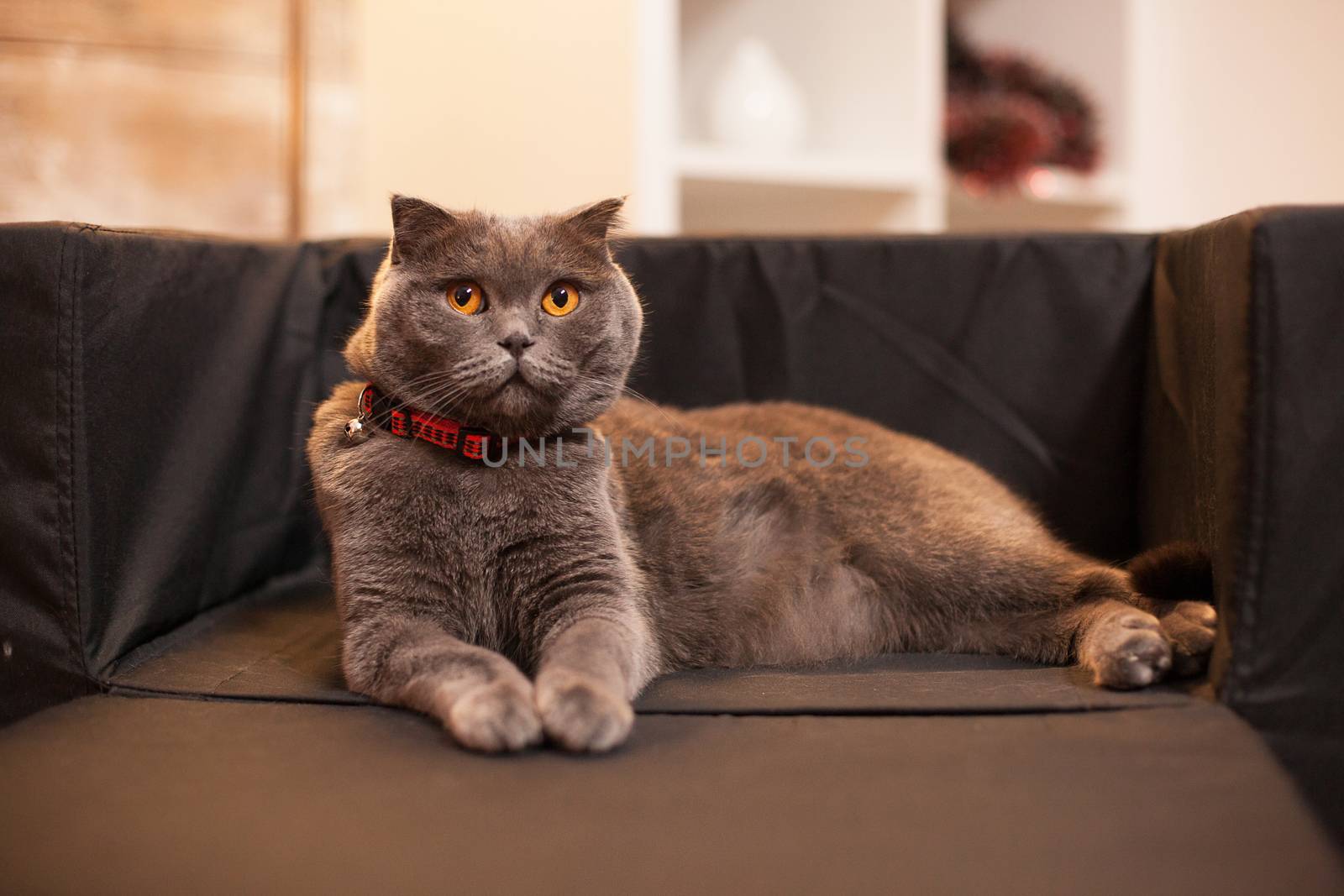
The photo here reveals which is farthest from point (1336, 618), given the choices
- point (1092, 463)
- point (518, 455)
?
point (518, 455)

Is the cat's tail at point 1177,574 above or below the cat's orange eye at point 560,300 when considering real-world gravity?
below

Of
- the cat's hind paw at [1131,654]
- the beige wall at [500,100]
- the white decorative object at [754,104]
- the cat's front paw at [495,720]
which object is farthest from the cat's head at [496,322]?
the white decorative object at [754,104]

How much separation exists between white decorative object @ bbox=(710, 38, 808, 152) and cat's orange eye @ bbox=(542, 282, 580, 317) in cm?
142

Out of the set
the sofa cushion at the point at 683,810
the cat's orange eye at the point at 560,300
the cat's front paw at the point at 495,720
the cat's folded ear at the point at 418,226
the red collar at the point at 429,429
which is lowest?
the sofa cushion at the point at 683,810

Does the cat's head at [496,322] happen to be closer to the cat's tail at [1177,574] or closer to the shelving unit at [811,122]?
the cat's tail at [1177,574]

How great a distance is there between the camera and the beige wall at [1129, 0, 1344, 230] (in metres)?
2.97

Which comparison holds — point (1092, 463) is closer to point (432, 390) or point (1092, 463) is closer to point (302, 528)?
point (432, 390)

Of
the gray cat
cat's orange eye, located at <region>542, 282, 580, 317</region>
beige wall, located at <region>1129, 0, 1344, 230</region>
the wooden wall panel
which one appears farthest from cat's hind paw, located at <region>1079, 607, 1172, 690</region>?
beige wall, located at <region>1129, 0, 1344, 230</region>

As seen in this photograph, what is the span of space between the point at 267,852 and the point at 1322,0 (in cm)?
349

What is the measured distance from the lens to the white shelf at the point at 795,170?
2.29 metres

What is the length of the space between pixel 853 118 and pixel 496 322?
1750 millimetres

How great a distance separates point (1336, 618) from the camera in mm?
Answer: 1048

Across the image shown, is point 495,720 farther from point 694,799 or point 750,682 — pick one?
point 750,682

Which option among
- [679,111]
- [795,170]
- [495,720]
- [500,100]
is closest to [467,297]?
[495,720]
